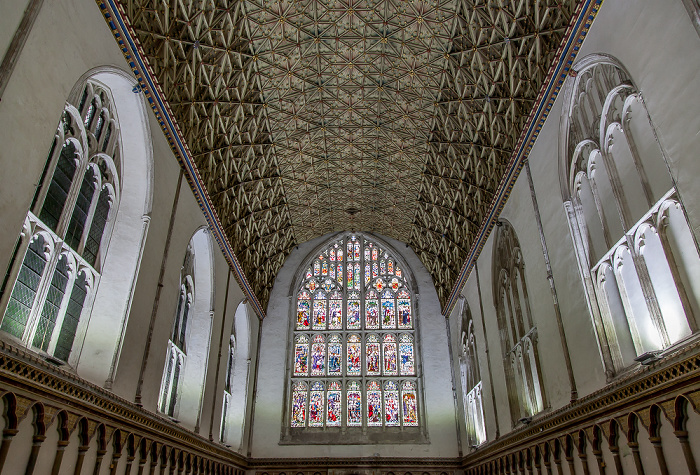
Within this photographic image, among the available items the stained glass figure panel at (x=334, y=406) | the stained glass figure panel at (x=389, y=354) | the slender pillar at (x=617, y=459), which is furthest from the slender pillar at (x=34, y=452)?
the stained glass figure panel at (x=389, y=354)

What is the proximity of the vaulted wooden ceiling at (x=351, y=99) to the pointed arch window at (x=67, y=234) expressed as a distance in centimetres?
253

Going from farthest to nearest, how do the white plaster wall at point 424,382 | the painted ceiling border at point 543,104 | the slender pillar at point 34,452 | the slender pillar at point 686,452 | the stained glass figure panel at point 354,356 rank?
1. the stained glass figure panel at point 354,356
2. the white plaster wall at point 424,382
3. the painted ceiling border at point 543,104
4. the slender pillar at point 34,452
5. the slender pillar at point 686,452

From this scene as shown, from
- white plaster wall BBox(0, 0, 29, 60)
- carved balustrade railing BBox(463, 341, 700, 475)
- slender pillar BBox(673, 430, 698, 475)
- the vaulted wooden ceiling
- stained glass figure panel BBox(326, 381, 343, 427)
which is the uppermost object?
the vaulted wooden ceiling

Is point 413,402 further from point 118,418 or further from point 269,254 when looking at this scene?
point 118,418

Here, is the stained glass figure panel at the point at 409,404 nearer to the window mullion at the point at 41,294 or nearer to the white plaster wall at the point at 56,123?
the white plaster wall at the point at 56,123

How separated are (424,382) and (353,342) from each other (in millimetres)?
3868

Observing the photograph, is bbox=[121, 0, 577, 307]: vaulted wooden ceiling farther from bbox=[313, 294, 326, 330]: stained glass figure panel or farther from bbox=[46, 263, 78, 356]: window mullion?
bbox=[46, 263, 78, 356]: window mullion

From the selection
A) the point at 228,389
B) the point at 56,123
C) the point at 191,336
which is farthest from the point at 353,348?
the point at 56,123

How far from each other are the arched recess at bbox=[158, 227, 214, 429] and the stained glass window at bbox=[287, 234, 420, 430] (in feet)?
25.4

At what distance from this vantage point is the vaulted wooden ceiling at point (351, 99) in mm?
13062

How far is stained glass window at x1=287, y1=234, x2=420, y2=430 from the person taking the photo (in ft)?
76.3

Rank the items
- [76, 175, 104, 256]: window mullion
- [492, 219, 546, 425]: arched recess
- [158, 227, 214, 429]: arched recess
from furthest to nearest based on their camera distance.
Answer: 1. [158, 227, 214, 429]: arched recess
2. [492, 219, 546, 425]: arched recess
3. [76, 175, 104, 256]: window mullion

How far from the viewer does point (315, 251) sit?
26953 mm

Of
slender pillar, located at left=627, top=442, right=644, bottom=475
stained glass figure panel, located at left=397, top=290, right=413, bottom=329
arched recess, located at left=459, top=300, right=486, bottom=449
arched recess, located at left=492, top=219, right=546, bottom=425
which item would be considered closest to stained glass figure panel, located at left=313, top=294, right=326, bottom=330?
stained glass figure panel, located at left=397, top=290, right=413, bottom=329
